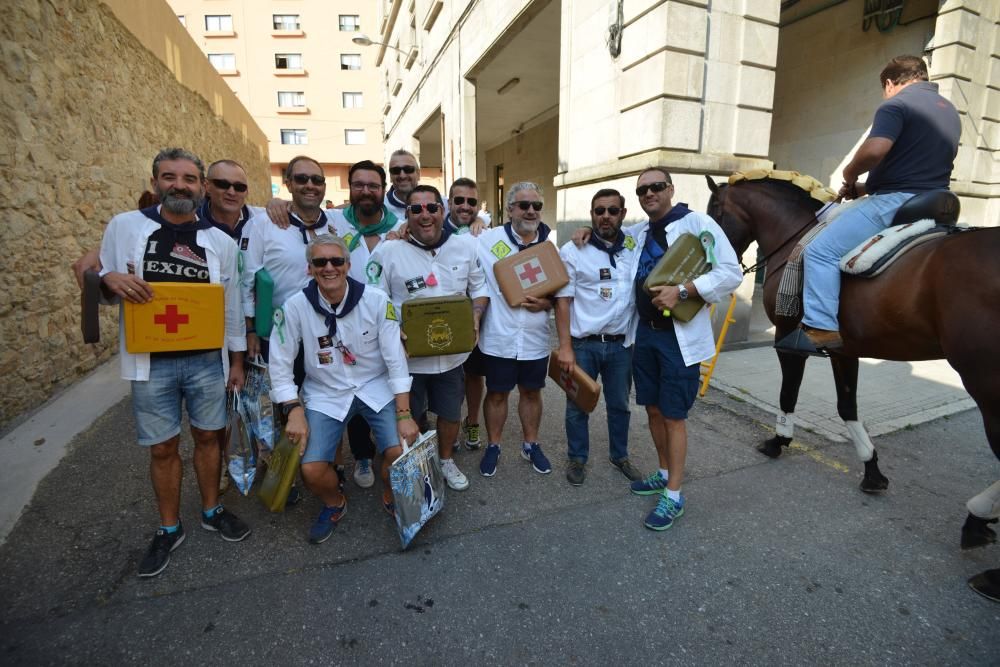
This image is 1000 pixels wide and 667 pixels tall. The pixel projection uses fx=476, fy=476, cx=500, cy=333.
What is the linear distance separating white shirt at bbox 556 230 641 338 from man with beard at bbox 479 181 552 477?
0.85ft

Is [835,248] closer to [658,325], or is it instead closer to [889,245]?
[889,245]

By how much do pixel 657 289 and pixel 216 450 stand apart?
274 cm

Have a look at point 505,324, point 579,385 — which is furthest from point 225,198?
point 579,385

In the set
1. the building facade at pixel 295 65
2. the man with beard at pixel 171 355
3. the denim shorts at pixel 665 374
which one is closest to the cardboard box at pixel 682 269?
the denim shorts at pixel 665 374

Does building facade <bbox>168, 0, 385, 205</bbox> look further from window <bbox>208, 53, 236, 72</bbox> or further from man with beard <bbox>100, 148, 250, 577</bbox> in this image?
man with beard <bbox>100, 148, 250, 577</bbox>

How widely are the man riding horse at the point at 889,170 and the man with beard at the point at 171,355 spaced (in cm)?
368

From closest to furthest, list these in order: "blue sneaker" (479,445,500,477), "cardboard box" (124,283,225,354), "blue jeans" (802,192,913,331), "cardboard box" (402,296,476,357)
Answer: "cardboard box" (124,283,225,354), "cardboard box" (402,296,476,357), "blue jeans" (802,192,913,331), "blue sneaker" (479,445,500,477)

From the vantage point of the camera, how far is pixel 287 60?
3231cm

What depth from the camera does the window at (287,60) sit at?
32.1 metres

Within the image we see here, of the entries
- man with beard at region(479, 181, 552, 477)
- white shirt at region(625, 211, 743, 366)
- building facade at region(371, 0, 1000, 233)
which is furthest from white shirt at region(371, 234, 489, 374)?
building facade at region(371, 0, 1000, 233)

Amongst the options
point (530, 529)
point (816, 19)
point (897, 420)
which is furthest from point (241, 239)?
point (816, 19)

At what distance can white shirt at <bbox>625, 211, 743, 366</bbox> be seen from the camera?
279cm

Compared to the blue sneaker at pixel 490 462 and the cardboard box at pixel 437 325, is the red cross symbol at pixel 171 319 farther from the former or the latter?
the blue sneaker at pixel 490 462

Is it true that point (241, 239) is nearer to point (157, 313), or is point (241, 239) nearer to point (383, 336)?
point (157, 313)
